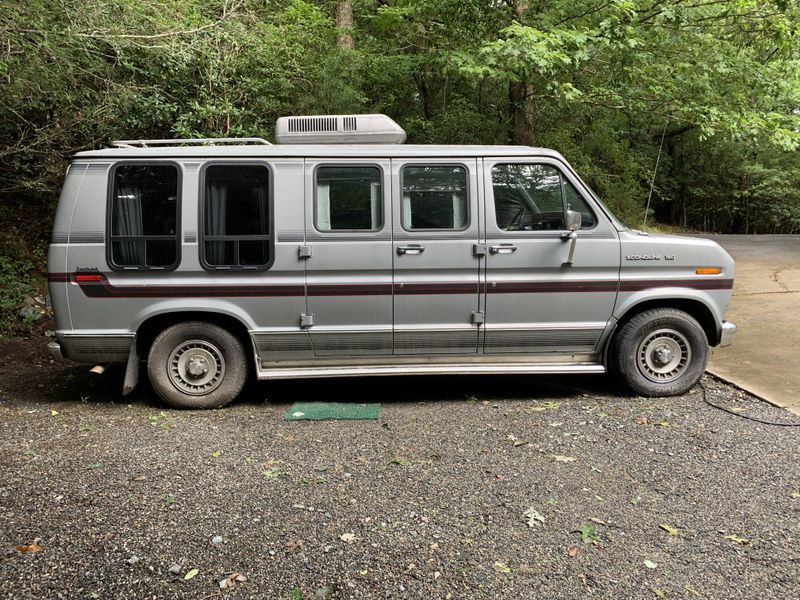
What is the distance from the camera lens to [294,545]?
3.03 meters

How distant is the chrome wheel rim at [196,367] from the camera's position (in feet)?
16.7

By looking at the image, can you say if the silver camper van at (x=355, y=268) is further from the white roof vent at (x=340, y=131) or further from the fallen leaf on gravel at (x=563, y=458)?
the fallen leaf on gravel at (x=563, y=458)

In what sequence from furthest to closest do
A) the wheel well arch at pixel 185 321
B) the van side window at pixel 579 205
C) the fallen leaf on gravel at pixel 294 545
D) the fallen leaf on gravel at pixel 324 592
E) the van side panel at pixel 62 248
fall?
1. the van side window at pixel 579 205
2. the wheel well arch at pixel 185 321
3. the van side panel at pixel 62 248
4. the fallen leaf on gravel at pixel 294 545
5. the fallen leaf on gravel at pixel 324 592

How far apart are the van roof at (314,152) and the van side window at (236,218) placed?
0.43 ft

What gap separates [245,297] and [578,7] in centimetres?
745

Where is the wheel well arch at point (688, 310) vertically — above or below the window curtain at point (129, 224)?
below

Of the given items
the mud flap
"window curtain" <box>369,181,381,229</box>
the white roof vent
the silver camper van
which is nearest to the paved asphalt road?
the silver camper van

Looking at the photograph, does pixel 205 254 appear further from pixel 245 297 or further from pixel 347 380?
pixel 347 380

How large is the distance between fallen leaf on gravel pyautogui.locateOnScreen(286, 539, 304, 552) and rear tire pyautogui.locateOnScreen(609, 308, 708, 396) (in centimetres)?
342

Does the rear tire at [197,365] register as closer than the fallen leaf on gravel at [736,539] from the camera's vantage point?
No

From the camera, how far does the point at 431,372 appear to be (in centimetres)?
514

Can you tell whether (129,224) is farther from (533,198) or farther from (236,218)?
(533,198)

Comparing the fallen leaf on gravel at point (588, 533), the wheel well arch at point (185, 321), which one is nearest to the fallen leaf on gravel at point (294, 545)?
the fallen leaf on gravel at point (588, 533)

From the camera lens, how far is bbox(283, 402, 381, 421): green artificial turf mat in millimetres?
4953
